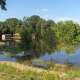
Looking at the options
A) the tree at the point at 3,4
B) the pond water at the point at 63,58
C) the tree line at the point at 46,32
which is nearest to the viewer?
the pond water at the point at 63,58

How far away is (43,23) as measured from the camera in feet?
348

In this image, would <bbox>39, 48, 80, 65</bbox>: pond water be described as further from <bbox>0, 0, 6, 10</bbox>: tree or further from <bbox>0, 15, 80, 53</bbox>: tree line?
<bbox>0, 15, 80, 53</bbox>: tree line

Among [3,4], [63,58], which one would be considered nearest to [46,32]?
[3,4]

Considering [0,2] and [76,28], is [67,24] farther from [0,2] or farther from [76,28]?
[0,2]

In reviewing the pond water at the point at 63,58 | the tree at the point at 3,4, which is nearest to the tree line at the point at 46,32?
the tree at the point at 3,4

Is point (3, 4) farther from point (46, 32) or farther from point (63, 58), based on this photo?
point (46, 32)

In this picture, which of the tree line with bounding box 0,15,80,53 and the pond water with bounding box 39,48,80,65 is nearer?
the pond water with bounding box 39,48,80,65

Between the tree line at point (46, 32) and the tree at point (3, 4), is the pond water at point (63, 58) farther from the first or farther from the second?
the tree line at point (46, 32)

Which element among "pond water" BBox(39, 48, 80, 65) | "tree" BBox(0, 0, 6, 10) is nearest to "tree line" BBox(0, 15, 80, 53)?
"tree" BBox(0, 0, 6, 10)

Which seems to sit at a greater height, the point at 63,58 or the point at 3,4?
the point at 3,4

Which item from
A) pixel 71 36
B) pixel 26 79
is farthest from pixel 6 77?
pixel 71 36

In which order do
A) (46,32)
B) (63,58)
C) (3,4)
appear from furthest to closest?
(46,32), (3,4), (63,58)

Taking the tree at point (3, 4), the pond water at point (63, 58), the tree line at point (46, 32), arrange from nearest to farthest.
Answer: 1. the pond water at point (63, 58)
2. the tree at point (3, 4)
3. the tree line at point (46, 32)

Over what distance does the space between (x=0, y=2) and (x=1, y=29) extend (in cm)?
6000
